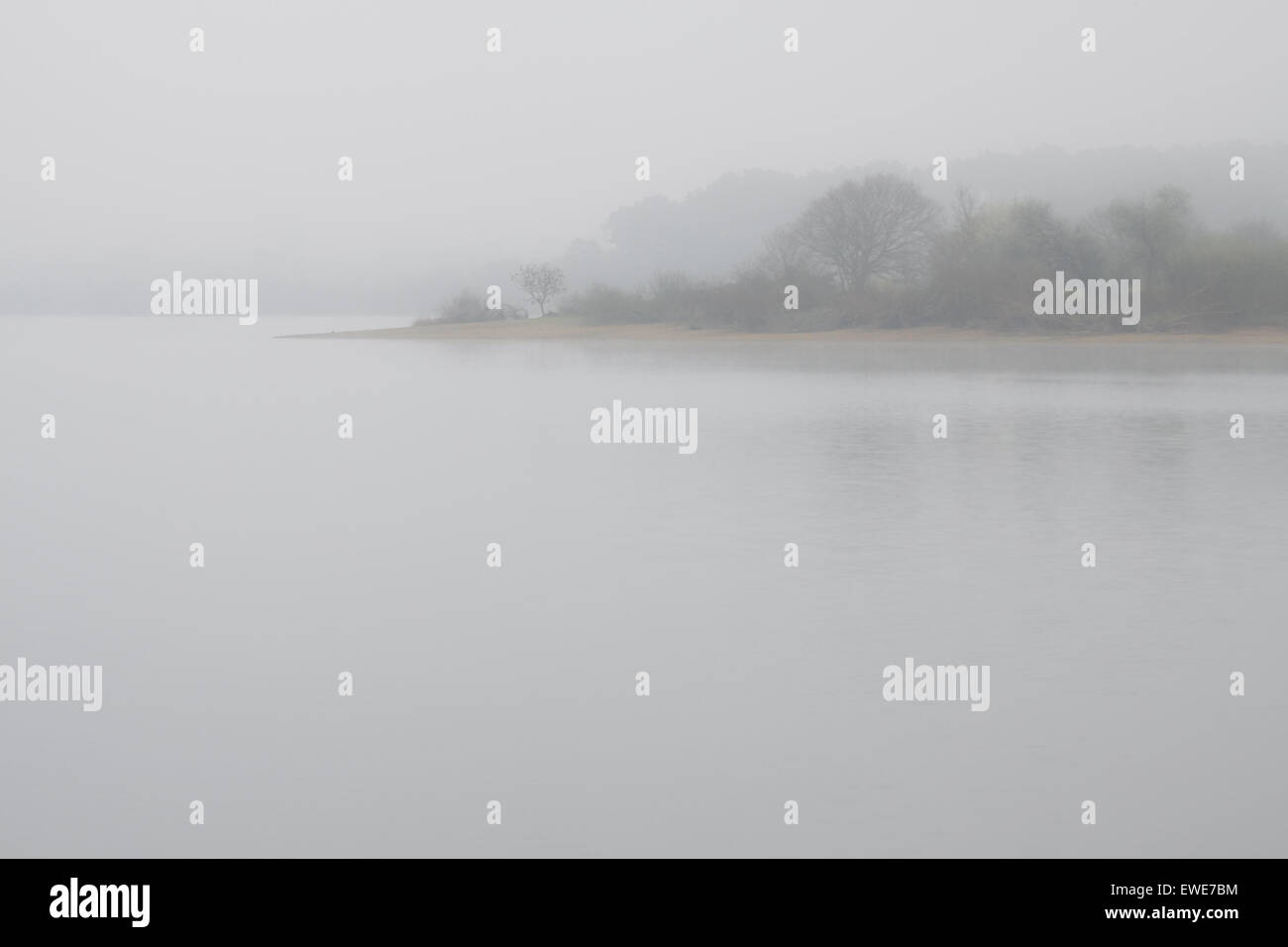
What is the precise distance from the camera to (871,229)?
47.9m

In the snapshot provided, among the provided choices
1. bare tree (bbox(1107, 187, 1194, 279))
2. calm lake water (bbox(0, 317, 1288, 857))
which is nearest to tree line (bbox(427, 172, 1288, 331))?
bare tree (bbox(1107, 187, 1194, 279))

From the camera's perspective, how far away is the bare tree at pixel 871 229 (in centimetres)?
4731

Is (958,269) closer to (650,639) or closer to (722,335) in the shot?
(722,335)

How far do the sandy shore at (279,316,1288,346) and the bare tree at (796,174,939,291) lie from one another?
720cm

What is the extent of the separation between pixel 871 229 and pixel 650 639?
4322 cm

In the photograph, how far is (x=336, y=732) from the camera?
16.6 ft

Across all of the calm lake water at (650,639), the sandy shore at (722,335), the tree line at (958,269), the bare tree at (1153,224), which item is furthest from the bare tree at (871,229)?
the calm lake water at (650,639)

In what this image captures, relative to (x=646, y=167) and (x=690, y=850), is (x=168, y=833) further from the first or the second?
(x=646, y=167)

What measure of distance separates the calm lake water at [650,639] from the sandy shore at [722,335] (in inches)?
825

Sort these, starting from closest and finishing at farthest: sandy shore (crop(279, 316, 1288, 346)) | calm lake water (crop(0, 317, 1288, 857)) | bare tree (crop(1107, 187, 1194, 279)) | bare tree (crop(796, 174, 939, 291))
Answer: calm lake water (crop(0, 317, 1288, 857)) → sandy shore (crop(279, 316, 1288, 346)) → bare tree (crop(1107, 187, 1194, 279)) → bare tree (crop(796, 174, 939, 291))

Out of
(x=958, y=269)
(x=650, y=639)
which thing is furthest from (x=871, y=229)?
(x=650, y=639)

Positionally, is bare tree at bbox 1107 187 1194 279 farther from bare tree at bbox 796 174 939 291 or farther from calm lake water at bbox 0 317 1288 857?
calm lake water at bbox 0 317 1288 857

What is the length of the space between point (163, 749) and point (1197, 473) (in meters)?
8.04

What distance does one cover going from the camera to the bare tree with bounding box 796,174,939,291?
47312mm
